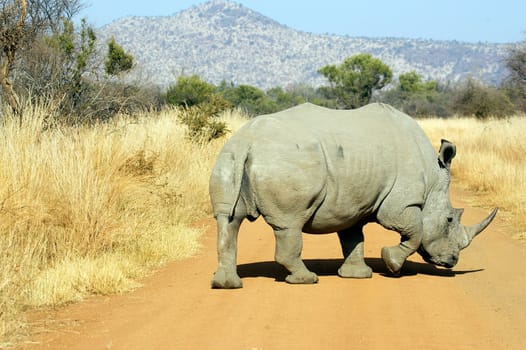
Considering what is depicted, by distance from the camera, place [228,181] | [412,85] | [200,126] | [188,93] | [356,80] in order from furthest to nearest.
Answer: [412,85] < [356,80] < [188,93] < [200,126] < [228,181]

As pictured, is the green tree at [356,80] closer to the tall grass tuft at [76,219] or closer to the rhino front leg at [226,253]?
the tall grass tuft at [76,219]

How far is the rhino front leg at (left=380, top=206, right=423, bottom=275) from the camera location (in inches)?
331

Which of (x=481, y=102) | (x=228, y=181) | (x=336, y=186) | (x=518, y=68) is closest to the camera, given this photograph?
(x=228, y=181)

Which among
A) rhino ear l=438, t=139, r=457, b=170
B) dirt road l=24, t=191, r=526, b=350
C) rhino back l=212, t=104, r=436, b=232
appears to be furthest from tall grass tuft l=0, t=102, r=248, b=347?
rhino ear l=438, t=139, r=457, b=170

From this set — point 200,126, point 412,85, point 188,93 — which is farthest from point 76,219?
point 412,85

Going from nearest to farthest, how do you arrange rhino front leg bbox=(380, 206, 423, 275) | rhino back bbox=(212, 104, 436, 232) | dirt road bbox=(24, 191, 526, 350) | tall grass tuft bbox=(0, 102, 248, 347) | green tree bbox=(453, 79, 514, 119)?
dirt road bbox=(24, 191, 526, 350) → tall grass tuft bbox=(0, 102, 248, 347) → rhino back bbox=(212, 104, 436, 232) → rhino front leg bbox=(380, 206, 423, 275) → green tree bbox=(453, 79, 514, 119)

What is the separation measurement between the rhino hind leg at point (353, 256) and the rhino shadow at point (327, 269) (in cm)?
25

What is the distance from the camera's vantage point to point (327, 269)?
9.23 meters

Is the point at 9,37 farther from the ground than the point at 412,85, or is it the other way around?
the point at 9,37

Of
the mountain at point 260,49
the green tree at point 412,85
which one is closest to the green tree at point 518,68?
the green tree at point 412,85

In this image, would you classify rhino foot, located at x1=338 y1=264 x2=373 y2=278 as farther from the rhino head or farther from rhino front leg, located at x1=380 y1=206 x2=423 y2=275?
the rhino head

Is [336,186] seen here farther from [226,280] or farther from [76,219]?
[76,219]

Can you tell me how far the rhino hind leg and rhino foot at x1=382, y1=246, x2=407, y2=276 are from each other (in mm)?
273

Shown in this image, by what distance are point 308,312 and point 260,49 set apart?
157 meters
